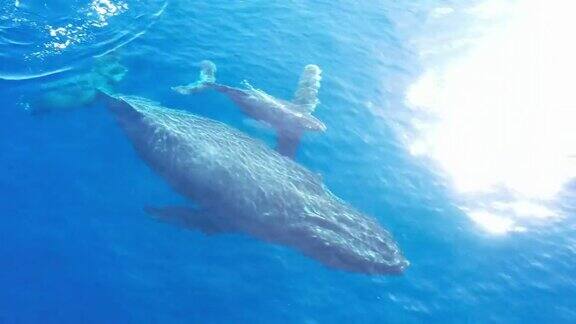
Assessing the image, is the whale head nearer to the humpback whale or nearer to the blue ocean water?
the blue ocean water

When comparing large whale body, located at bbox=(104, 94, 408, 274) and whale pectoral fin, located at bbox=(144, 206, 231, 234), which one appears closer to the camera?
large whale body, located at bbox=(104, 94, 408, 274)

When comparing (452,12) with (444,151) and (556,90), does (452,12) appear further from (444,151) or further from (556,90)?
(444,151)

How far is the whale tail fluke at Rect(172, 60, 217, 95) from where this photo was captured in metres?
15.5

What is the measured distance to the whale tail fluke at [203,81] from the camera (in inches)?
609

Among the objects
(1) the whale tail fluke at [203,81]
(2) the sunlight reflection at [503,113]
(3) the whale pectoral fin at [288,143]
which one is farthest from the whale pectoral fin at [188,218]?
(2) the sunlight reflection at [503,113]

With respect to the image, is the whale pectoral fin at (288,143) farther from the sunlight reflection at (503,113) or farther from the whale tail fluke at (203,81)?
the sunlight reflection at (503,113)

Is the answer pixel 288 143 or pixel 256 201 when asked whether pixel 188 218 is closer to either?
pixel 256 201

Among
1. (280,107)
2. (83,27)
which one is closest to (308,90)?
(280,107)

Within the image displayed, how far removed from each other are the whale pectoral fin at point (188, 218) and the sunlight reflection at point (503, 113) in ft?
20.0

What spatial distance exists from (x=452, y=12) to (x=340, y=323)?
47.2 ft

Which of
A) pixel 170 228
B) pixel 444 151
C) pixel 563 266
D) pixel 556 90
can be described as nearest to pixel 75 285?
pixel 170 228

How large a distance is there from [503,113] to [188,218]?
9.95m

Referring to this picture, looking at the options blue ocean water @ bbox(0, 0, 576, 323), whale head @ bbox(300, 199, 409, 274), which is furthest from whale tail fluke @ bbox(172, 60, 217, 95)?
whale head @ bbox(300, 199, 409, 274)

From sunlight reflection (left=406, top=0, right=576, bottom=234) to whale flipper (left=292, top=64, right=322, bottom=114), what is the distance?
289cm
